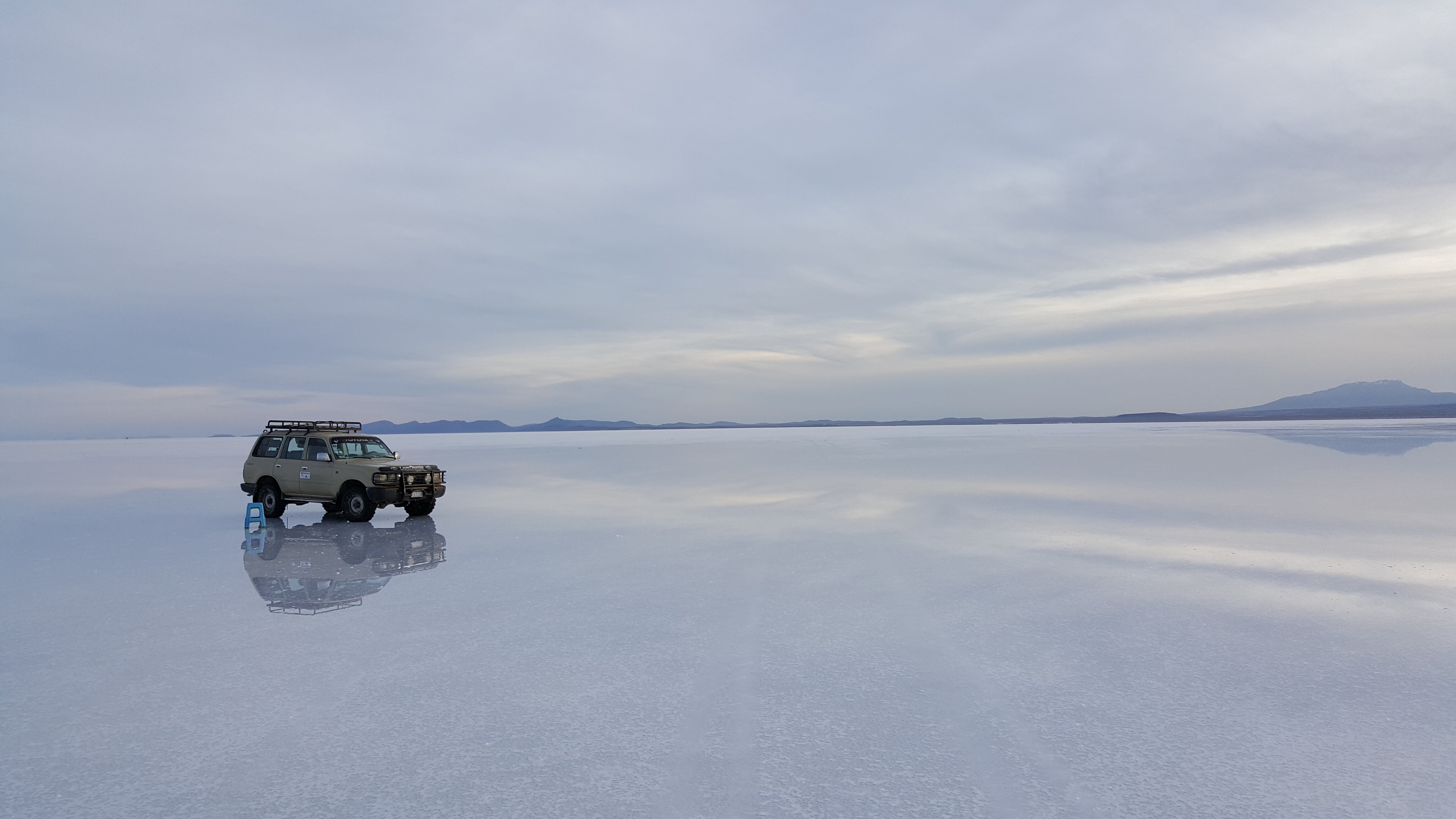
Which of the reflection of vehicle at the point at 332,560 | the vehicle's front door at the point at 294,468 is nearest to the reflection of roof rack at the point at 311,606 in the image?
the reflection of vehicle at the point at 332,560

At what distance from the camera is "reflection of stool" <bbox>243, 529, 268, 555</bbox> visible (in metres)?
14.5

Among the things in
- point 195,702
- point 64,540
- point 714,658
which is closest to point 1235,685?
point 714,658

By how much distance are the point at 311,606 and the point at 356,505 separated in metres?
9.37

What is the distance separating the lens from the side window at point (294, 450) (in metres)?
19.3

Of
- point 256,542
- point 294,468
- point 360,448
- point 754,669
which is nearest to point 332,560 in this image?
point 256,542

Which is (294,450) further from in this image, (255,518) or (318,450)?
(255,518)

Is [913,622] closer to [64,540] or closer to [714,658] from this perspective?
[714,658]

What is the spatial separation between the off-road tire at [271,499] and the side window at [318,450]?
4.21ft

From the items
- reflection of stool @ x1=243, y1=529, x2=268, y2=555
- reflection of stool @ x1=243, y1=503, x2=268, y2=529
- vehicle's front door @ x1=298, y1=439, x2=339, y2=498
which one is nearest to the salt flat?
reflection of stool @ x1=243, y1=529, x2=268, y2=555

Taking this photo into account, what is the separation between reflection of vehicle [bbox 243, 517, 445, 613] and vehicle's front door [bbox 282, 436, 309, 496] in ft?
3.88

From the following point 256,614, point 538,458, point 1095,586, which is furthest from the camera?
point 538,458

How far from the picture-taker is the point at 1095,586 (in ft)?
34.7

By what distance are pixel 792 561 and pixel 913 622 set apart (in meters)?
3.78

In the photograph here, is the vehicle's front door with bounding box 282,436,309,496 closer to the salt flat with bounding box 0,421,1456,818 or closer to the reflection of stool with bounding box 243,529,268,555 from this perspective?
the reflection of stool with bounding box 243,529,268,555
